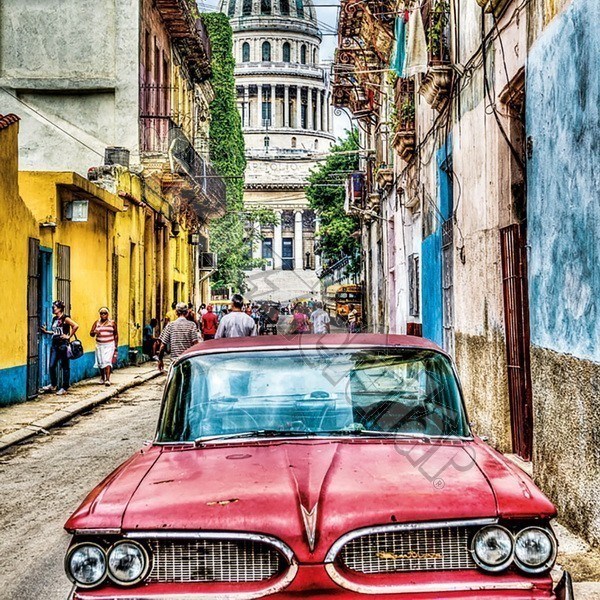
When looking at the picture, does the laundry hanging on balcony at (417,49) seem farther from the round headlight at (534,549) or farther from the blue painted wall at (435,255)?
the round headlight at (534,549)

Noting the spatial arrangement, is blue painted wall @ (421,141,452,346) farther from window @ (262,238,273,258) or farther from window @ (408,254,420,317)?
window @ (262,238,273,258)

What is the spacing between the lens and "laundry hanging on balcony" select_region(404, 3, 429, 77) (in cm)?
1248

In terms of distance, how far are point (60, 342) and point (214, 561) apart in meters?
13.4

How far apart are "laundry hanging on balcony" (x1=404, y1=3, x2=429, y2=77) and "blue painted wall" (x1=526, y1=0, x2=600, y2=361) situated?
15.6 ft

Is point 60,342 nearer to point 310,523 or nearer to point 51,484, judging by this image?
point 51,484

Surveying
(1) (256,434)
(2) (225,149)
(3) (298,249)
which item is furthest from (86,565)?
(3) (298,249)

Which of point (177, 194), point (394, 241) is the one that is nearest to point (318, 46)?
point (177, 194)

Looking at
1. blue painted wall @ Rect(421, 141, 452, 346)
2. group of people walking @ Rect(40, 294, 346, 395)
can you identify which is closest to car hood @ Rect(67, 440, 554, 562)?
group of people walking @ Rect(40, 294, 346, 395)

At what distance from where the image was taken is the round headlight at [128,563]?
3.40 meters

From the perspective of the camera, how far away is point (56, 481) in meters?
8.70

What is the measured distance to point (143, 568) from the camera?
3.40 m

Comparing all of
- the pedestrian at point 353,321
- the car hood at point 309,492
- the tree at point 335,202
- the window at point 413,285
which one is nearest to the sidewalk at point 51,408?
the window at point 413,285

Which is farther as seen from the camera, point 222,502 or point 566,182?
point 566,182

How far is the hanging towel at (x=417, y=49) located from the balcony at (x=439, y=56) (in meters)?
0.14
